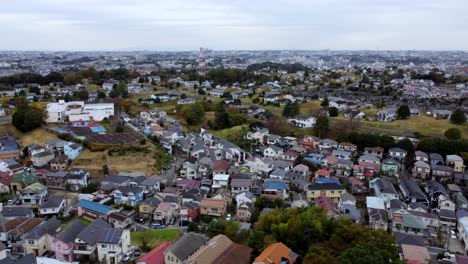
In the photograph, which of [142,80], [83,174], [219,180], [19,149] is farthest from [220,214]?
[142,80]

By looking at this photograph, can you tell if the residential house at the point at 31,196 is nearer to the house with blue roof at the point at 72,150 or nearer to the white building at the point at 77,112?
the house with blue roof at the point at 72,150

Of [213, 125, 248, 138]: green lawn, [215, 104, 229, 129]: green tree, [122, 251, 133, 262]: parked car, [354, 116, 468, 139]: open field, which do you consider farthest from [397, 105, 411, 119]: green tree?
[122, 251, 133, 262]: parked car

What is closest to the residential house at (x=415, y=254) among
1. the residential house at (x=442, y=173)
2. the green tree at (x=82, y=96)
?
the residential house at (x=442, y=173)

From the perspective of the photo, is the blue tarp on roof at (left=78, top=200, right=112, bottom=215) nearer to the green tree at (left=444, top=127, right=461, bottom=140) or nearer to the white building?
the white building

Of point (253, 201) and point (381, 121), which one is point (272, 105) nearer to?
point (381, 121)

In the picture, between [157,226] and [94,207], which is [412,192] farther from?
[94,207]

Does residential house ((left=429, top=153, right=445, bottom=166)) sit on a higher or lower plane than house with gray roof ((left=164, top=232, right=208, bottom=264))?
higher
